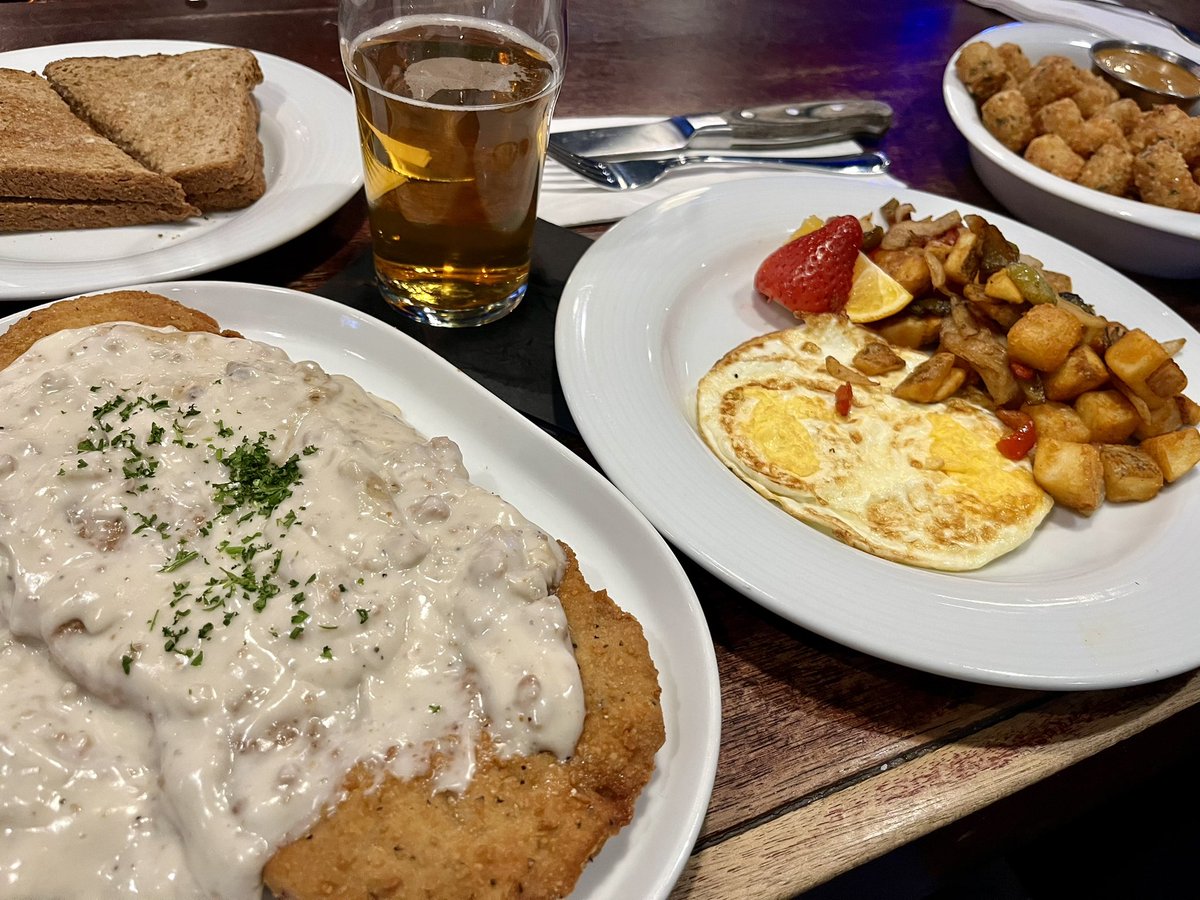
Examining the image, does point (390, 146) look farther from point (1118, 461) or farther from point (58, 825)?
point (1118, 461)

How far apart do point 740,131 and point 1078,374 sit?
1.58 m

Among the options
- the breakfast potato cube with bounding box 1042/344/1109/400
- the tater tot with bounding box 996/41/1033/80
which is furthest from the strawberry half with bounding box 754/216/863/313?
the tater tot with bounding box 996/41/1033/80

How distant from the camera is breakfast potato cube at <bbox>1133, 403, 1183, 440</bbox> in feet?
6.97

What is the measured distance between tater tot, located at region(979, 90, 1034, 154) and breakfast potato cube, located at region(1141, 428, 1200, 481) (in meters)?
1.40

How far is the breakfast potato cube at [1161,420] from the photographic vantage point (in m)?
2.12

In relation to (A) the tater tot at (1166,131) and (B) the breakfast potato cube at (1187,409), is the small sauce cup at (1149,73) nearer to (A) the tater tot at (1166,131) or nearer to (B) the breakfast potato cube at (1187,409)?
(A) the tater tot at (1166,131)

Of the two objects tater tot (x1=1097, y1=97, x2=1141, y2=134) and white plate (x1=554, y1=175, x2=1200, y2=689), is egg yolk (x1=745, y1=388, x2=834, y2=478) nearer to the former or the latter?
white plate (x1=554, y1=175, x2=1200, y2=689)

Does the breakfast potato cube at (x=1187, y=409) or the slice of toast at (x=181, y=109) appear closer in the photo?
the breakfast potato cube at (x=1187, y=409)

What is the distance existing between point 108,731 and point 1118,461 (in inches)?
84.5

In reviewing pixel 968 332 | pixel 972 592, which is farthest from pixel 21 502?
pixel 968 332

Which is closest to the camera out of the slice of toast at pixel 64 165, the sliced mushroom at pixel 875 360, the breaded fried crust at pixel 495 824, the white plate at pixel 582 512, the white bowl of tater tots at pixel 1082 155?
the breaded fried crust at pixel 495 824

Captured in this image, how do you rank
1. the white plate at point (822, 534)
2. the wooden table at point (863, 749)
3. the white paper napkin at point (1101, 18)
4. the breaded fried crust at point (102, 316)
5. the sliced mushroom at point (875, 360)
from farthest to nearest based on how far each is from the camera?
the white paper napkin at point (1101, 18) < the sliced mushroom at point (875, 360) < the breaded fried crust at point (102, 316) < the white plate at point (822, 534) < the wooden table at point (863, 749)

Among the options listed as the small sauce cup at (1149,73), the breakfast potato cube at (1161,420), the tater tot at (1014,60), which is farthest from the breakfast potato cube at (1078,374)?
the small sauce cup at (1149,73)

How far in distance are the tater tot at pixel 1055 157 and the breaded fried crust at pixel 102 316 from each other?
8.67ft
